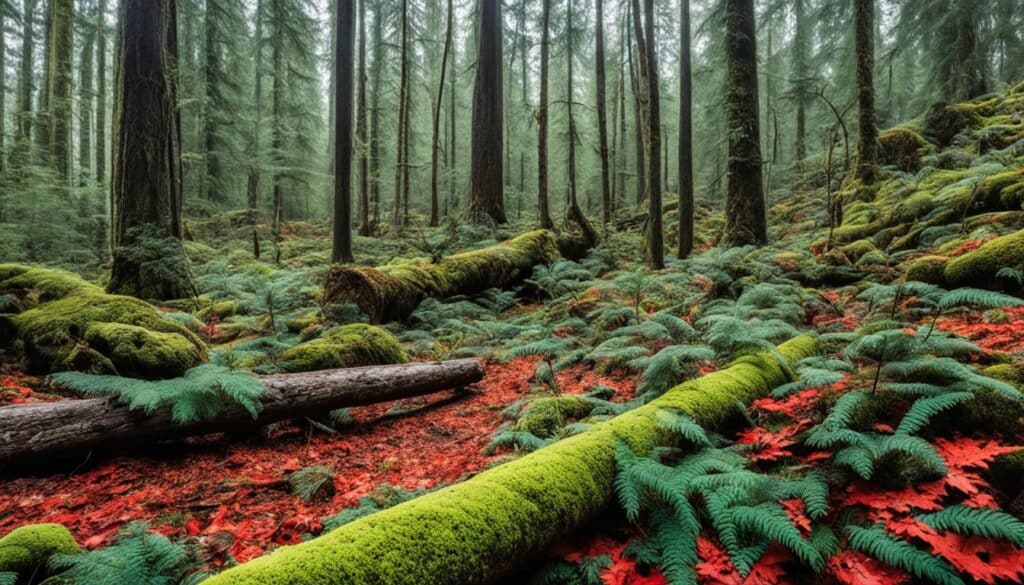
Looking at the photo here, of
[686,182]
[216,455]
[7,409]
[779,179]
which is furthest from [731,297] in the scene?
[779,179]

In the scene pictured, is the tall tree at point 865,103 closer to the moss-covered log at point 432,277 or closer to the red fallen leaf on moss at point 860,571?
the moss-covered log at point 432,277

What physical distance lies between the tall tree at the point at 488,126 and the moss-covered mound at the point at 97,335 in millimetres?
9047

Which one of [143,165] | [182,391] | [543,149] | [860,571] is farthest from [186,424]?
[543,149]

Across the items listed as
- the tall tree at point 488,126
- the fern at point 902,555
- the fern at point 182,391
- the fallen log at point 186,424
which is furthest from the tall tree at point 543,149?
the fern at point 902,555

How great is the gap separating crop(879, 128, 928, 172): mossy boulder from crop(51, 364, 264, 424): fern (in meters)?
13.5

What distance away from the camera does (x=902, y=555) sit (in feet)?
5.93

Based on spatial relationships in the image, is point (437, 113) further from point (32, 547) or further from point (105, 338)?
point (32, 547)

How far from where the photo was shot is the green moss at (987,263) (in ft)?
14.5

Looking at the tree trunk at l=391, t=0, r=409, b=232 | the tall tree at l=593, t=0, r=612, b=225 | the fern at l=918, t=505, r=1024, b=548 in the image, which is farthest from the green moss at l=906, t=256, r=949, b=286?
the tree trunk at l=391, t=0, r=409, b=232

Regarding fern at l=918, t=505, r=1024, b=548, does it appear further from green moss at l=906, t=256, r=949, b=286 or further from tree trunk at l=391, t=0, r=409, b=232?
tree trunk at l=391, t=0, r=409, b=232

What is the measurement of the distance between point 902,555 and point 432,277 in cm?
767

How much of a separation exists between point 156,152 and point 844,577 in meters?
9.89

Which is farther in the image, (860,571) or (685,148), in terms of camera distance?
(685,148)

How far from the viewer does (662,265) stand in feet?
30.8
